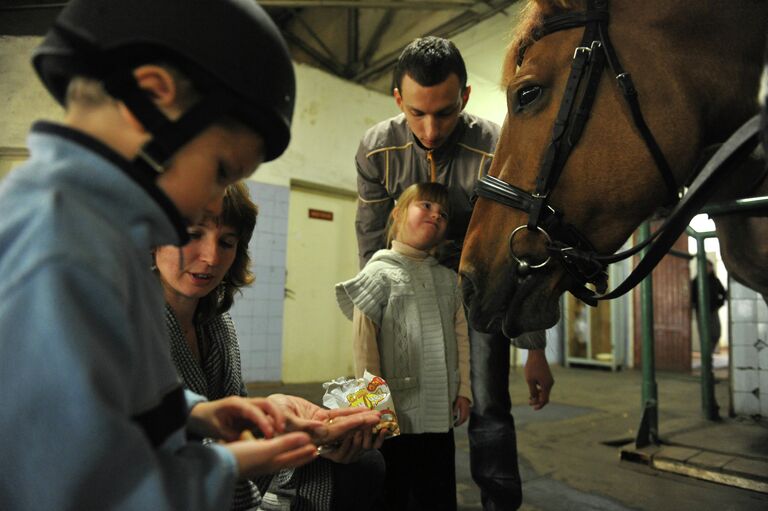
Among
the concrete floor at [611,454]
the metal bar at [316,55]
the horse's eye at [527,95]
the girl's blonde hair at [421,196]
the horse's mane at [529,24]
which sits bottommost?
the concrete floor at [611,454]

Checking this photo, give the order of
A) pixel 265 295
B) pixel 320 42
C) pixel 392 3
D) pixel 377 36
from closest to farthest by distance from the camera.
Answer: pixel 392 3 → pixel 265 295 → pixel 377 36 → pixel 320 42

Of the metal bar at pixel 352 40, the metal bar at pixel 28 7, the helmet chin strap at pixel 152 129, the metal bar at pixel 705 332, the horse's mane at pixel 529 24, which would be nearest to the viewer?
the helmet chin strap at pixel 152 129

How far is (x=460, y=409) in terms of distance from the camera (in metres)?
1.66

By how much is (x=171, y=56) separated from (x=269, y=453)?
48 centimetres

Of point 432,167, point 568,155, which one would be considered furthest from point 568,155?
point 432,167

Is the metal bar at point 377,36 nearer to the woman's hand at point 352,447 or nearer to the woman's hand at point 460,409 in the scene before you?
the woman's hand at point 460,409

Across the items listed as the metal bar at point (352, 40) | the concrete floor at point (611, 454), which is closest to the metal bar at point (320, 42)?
the metal bar at point (352, 40)

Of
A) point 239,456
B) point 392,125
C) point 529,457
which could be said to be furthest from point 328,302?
point 239,456

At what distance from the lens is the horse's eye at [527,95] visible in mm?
1164

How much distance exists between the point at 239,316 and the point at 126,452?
14.4 ft

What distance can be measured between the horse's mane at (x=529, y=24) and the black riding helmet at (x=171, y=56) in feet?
2.73

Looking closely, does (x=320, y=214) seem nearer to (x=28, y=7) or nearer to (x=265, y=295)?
(x=265, y=295)

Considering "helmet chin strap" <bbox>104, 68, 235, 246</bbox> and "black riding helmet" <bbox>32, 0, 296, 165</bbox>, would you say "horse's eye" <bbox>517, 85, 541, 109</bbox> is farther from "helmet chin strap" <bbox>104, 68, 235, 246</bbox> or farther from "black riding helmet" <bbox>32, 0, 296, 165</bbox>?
"helmet chin strap" <bbox>104, 68, 235, 246</bbox>

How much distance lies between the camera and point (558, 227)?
1108 mm
